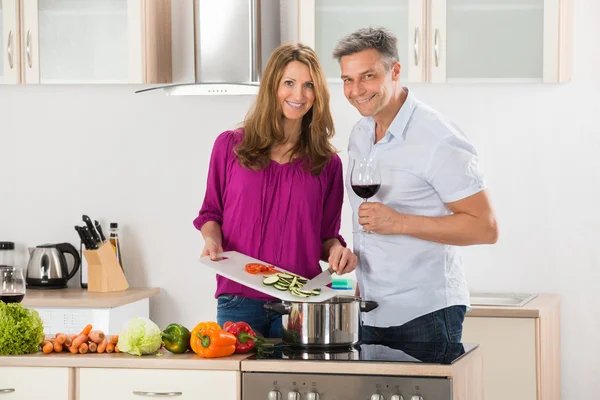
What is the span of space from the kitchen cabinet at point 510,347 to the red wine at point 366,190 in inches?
51.5

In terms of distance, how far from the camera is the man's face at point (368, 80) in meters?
2.48

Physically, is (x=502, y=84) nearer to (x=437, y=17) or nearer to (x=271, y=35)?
(x=437, y=17)

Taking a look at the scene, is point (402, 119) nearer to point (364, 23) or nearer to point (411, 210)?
point (411, 210)

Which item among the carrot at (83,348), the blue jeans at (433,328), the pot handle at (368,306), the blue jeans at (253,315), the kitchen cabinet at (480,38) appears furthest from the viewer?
the kitchen cabinet at (480,38)

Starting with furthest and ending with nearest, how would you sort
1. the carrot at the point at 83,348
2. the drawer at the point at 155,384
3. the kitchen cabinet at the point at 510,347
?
the kitchen cabinet at the point at 510,347 < the carrot at the point at 83,348 < the drawer at the point at 155,384

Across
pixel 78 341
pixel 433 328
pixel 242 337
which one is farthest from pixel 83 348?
pixel 433 328

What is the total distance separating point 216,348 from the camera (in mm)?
2113

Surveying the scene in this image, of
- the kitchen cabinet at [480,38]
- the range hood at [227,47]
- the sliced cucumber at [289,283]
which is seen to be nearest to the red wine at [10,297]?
the sliced cucumber at [289,283]

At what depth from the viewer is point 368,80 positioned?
2.50 metres

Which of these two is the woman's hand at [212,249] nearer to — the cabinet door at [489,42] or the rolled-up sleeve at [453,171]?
the rolled-up sleeve at [453,171]

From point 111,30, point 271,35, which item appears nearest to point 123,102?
point 111,30

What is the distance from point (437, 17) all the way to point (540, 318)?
1.31m

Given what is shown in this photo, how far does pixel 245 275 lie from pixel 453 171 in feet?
2.04

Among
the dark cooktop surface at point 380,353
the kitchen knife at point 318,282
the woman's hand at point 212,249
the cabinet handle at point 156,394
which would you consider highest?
the woman's hand at point 212,249
